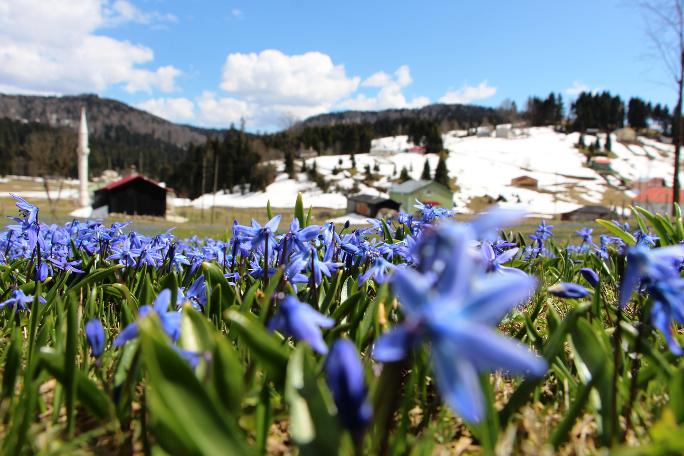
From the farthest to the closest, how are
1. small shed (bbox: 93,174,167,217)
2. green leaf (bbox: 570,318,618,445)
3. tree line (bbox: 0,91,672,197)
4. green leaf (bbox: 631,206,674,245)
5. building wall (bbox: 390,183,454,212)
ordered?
tree line (bbox: 0,91,672,197) → building wall (bbox: 390,183,454,212) → small shed (bbox: 93,174,167,217) → green leaf (bbox: 631,206,674,245) → green leaf (bbox: 570,318,618,445)

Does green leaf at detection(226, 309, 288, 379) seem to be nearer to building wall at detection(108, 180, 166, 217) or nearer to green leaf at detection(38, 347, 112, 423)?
green leaf at detection(38, 347, 112, 423)

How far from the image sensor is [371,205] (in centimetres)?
4944

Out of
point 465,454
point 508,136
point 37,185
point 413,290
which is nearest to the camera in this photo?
point 413,290

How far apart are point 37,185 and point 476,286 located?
113 metres

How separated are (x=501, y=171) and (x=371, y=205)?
168ft

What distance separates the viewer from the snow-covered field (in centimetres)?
7312

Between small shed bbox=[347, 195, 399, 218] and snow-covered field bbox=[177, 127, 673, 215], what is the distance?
1312 centimetres

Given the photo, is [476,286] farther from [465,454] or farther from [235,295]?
[235,295]

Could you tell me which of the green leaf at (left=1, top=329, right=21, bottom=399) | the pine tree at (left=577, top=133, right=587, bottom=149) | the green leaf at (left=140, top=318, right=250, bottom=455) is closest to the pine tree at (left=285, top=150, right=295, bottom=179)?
the pine tree at (left=577, top=133, right=587, bottom=149)

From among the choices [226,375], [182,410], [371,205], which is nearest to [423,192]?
[371,205]

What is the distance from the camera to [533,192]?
77562 mm

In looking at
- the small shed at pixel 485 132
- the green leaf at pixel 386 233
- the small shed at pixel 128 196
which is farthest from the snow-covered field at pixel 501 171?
the green leaf at pixel 386 233

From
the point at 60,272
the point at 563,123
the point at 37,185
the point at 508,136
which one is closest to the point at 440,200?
the point at 60,272

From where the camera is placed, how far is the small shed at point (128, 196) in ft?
142
